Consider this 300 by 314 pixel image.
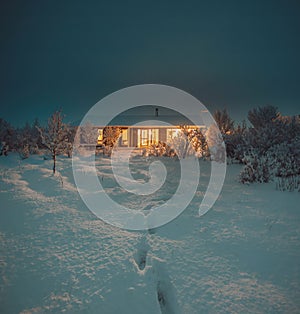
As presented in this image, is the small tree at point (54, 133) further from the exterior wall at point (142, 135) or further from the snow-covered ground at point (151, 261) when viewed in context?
the exterior wall at point (142, 135)

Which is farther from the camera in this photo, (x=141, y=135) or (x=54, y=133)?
(x=141, y=135)

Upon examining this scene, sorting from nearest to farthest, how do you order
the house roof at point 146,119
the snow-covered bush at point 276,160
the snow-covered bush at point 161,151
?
1. the snow-covered bush at point 276,160
2. the snow-covered bush at point 161,151
3. the house roof at point 146,119

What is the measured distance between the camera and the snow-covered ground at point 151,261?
2191mm

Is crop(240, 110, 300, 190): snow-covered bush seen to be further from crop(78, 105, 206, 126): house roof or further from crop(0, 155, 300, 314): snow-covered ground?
crop(78, 105, 206, 126): house roof

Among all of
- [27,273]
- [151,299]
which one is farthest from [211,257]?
[27,273]

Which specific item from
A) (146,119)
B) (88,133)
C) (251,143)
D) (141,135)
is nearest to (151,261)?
(251,143)

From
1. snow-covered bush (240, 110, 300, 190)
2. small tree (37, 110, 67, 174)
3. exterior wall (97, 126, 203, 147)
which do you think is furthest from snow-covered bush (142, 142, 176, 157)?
exterior wall (97, 126, 203, 147)

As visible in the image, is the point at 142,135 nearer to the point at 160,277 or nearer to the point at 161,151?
the point at 161,151

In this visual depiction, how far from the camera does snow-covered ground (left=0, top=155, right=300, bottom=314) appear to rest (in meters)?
2.19

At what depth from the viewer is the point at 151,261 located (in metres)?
2.94

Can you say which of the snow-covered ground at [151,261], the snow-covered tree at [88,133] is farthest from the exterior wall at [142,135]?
the snow-covered ground at [151,261]

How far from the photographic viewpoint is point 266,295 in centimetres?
225

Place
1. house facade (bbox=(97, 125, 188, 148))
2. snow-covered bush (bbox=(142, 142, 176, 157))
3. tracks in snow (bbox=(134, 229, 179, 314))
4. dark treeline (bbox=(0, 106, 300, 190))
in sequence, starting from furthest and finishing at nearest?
house facade (bbox=(97, 125, 188, 148)) < snow-covered bush (bbox=(142, 142, 176, 157)) < dark treeline (bbox=(0, 106, 300, 190)) < tracks in snow (bbox=(134, 229, 179, 314))

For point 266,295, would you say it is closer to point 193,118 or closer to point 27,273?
point 27,273
